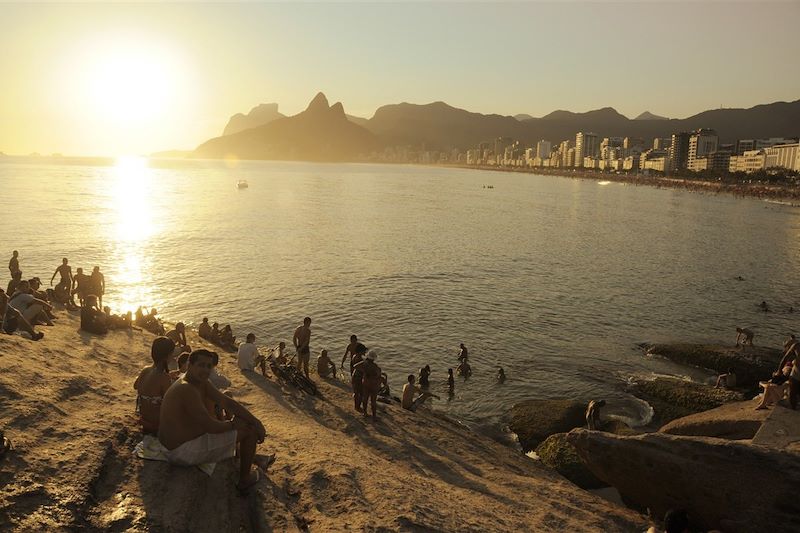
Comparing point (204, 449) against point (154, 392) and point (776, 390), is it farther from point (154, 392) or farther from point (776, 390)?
point (776, 390)

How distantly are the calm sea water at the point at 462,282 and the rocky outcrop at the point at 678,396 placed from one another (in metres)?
0.91

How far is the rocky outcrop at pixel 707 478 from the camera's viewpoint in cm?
887

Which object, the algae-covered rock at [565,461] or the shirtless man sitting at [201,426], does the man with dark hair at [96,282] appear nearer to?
the shirtless man sitting at [201,426]

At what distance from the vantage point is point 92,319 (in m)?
17.6

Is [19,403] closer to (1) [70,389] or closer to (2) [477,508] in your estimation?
(1) [70,389]

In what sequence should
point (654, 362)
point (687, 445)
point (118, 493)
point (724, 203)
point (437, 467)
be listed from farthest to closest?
point (724, 203), point (654, 362), point (437, 467), point (687, 445), point (118, 493)

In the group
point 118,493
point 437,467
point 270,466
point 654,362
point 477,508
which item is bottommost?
point 654,362

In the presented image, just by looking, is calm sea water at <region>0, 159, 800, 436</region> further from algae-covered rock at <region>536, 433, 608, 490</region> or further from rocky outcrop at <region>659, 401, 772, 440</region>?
algae-covered rock at <region>536, 433, 608, 490</region>

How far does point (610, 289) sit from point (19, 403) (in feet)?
119

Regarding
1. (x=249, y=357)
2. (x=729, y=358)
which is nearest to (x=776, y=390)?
(x=729, y=358)

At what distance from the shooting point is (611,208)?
104812mm

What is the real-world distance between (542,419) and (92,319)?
53.2 feet

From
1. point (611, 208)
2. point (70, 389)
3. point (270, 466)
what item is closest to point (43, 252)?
point (70, 389)

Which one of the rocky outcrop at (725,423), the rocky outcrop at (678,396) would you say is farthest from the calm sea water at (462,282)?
the rocky outcrop at (725,423)
